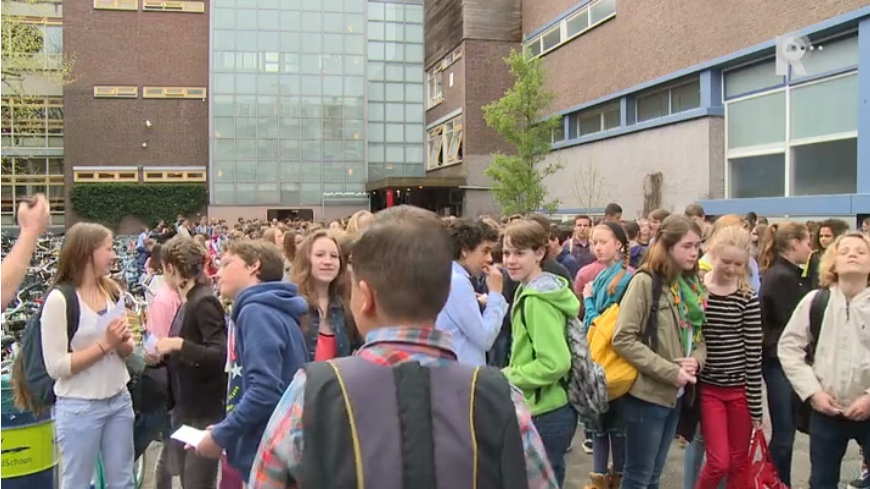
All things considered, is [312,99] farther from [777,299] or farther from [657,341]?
[657,341]

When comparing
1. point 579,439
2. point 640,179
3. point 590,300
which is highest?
point 640,179

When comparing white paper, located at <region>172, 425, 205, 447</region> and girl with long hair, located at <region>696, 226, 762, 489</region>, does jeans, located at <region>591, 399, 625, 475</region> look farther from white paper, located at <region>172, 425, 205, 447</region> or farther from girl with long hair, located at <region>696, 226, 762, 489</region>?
white paper, located at <region>172, 425, 205, 447</region>

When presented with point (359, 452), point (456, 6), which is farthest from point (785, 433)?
point (456, 6)

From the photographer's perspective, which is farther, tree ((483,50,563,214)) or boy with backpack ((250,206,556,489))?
tree ((483,50,563,214))

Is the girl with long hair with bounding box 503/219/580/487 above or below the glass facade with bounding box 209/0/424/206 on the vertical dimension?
below

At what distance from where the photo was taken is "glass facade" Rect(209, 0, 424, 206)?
131ft

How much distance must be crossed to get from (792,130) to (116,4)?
126 ft

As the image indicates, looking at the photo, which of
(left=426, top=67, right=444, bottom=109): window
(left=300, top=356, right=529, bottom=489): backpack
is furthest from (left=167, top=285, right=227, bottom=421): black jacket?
(left=426, top=67, right=444, bottom=109): window

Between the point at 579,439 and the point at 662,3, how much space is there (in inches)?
707

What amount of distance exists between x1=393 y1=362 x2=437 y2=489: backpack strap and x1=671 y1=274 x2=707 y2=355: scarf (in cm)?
310

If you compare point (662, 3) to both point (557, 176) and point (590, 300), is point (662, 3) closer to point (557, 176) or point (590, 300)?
point (557, 176)

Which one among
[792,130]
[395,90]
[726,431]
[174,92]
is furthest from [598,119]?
[174,92]

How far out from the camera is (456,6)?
34.6 metres

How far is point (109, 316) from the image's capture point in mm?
3953
